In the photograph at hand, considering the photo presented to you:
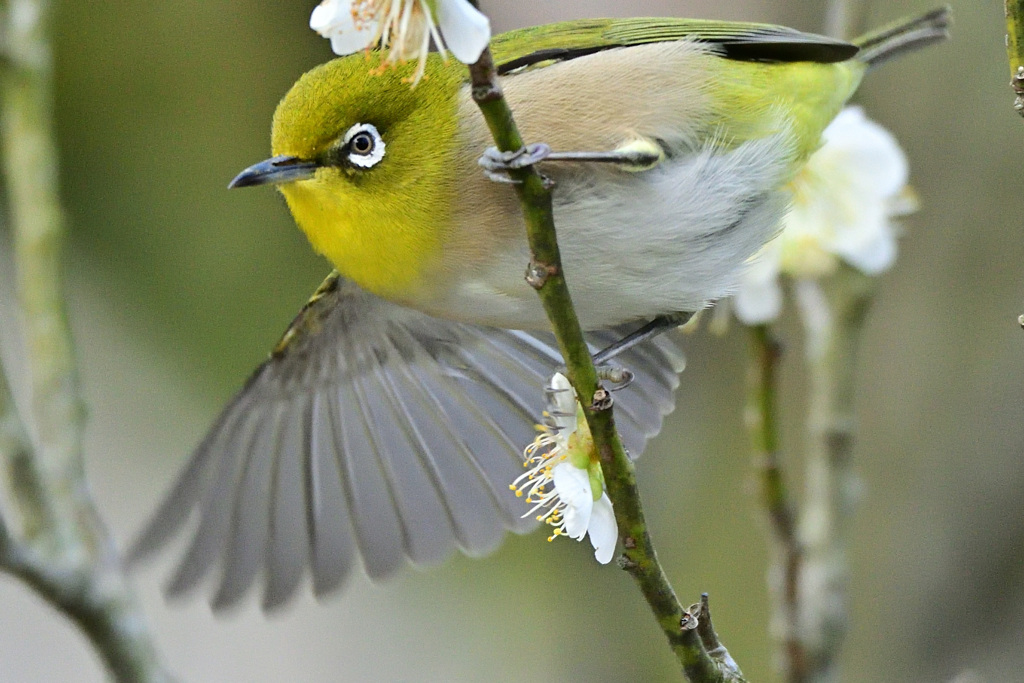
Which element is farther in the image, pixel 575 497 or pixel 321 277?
pixel 321 277

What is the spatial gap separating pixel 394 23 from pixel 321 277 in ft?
12.2

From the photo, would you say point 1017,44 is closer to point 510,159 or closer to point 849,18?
point 510,159

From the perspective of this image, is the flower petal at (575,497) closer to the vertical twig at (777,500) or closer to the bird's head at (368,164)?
the bird's head at (368,164)

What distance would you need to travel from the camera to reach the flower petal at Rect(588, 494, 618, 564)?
78.1 inches

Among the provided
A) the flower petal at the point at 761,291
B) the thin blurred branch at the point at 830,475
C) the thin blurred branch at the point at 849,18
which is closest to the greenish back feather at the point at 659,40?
the flower petal at the point at 761,291

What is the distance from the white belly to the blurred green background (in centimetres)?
194

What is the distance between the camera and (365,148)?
260 centimetres

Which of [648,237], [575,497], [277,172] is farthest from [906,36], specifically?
[575,497]

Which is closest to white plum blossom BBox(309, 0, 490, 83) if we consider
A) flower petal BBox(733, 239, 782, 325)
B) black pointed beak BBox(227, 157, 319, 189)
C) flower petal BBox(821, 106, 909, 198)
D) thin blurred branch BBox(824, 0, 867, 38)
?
black pointed beak BBox(227, 157, 319, 189)

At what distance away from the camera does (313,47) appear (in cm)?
525

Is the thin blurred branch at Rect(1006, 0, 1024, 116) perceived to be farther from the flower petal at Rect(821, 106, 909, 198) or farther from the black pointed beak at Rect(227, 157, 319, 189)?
the flower petal at Rect(821, 106, 909, 198)

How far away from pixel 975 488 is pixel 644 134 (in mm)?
2357

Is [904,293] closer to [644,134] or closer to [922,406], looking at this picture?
[922,406]

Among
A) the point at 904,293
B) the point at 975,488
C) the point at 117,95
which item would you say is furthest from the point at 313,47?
the point at 975,488
